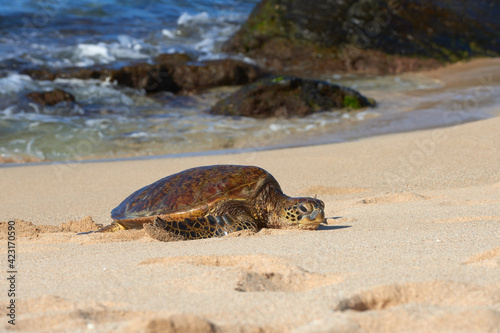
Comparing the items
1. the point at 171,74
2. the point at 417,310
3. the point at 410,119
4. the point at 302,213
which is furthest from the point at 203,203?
the point at 171,74

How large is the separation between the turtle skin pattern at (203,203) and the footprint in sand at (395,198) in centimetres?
94

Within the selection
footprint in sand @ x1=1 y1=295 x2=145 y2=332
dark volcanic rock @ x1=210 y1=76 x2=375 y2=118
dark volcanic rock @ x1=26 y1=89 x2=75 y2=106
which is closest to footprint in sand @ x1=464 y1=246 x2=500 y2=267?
footprint in sand @ x1=1 y1=295 x2=145 y2=332

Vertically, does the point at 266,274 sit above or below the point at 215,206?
above

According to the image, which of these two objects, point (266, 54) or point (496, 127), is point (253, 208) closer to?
point (496, 127)

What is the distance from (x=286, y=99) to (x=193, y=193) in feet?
18.5

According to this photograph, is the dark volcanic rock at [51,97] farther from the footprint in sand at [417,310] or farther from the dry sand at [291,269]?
the footprint in sand at [417,310]

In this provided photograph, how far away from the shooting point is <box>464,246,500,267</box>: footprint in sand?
217 cm

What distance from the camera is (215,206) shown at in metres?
3.62

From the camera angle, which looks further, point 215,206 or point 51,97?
point 51,97

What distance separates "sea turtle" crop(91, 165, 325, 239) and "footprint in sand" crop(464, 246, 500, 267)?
120 centimetres

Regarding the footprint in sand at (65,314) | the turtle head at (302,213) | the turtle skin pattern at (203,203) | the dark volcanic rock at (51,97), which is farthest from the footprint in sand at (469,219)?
the dark volcanic rock at (51,97)

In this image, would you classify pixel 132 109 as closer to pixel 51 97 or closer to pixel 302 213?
pixel 51 97

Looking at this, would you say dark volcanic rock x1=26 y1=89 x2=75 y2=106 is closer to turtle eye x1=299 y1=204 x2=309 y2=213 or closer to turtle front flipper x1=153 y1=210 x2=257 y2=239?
turtle front flipper x1=153 y1=210 x2=257 y2=239

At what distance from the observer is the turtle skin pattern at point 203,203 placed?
344 cm
